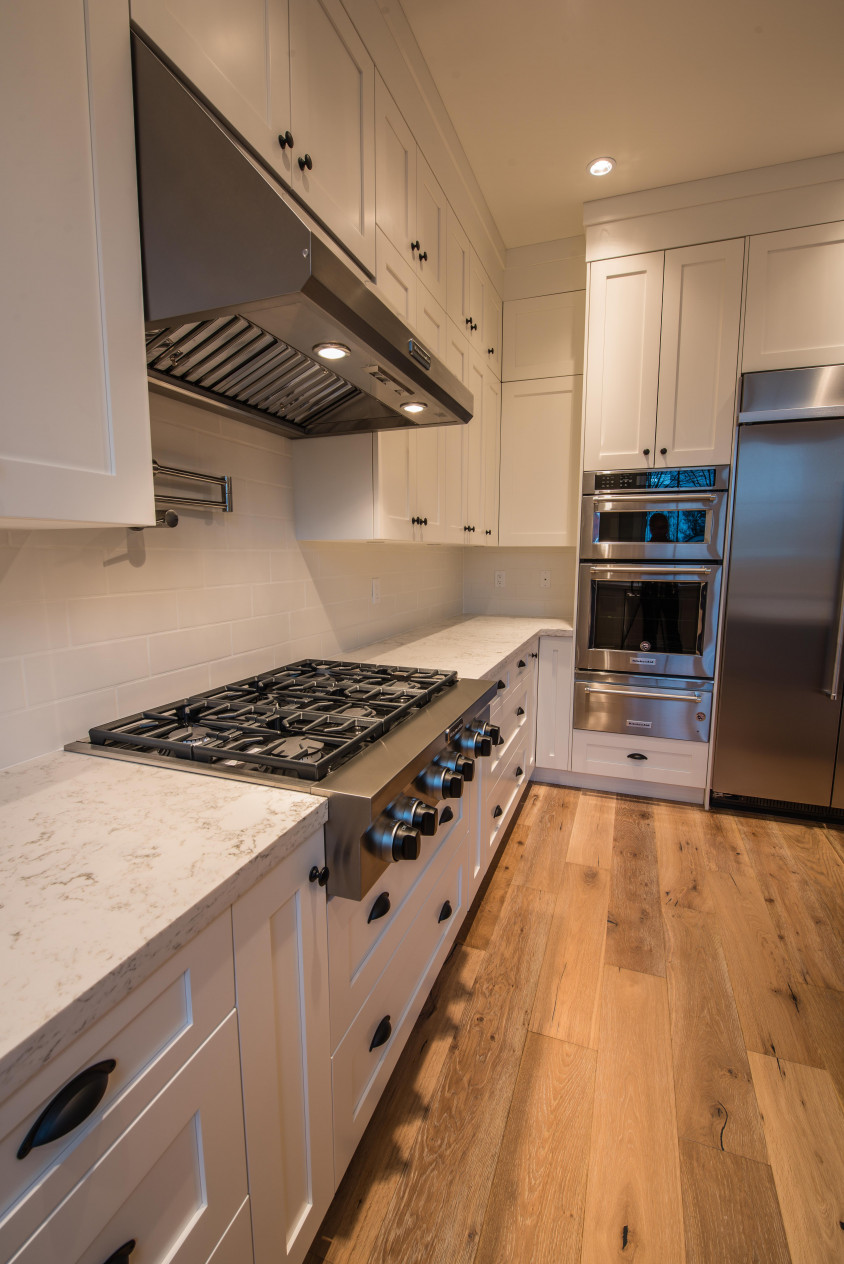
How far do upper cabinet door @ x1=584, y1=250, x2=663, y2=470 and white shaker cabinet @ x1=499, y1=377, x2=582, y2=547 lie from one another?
341 mm

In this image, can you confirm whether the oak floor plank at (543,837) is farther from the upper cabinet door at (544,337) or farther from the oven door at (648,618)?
the upper cabinet door at (544,337)

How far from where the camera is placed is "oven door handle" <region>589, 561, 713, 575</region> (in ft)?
8.48

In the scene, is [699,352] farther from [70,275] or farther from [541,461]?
[70,275]

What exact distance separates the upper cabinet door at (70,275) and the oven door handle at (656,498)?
2.31 m

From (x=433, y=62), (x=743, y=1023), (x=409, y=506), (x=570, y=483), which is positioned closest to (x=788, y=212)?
(x=570, y=483)

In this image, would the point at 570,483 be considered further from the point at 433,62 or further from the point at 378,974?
the point at 378,974

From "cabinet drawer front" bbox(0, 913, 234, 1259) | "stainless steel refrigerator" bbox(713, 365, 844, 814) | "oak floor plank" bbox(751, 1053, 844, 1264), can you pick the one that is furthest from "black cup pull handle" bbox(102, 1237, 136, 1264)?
"stainless steel refrigerator" bbox(713, 365, 844, 814)

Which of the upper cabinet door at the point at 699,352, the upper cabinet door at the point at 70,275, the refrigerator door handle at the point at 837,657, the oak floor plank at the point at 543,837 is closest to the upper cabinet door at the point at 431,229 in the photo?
the upper cabinet door at the point at 699,352

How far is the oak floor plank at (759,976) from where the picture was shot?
1492 millimetres

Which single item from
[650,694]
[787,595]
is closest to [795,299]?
[787,595]

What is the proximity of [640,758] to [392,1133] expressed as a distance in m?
2.07

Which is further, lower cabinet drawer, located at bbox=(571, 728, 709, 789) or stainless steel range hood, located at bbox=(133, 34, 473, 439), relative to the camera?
lower cabinet drawer, located at bbox=(571, 728, 709, 789)

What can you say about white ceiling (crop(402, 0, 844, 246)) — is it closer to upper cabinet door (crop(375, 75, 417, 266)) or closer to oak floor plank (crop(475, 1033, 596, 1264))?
upper cabinet door (crop(375, 75, 417, 266))

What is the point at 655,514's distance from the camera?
2.64 m
